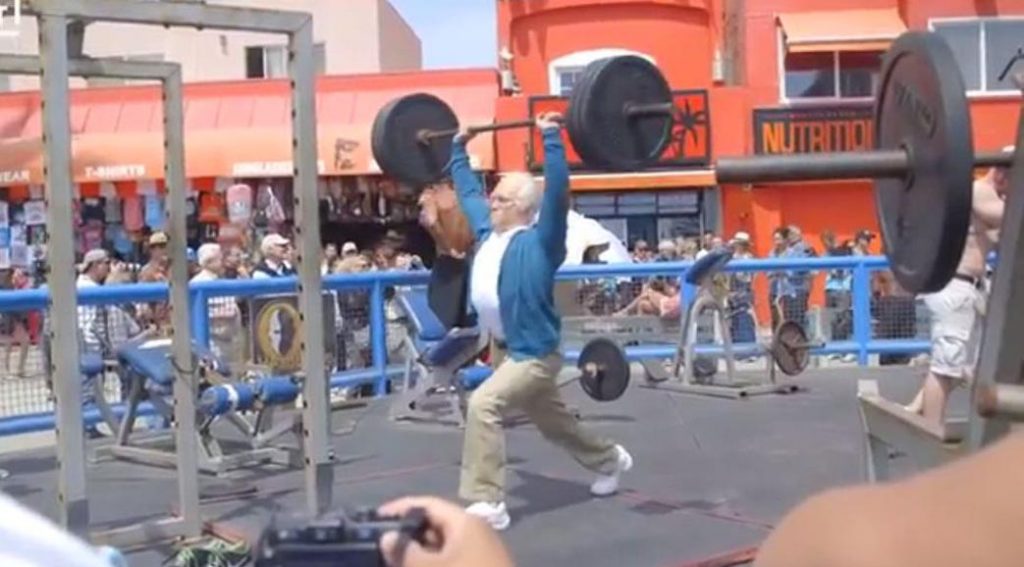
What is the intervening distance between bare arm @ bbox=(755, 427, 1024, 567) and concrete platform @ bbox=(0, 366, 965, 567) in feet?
15.1

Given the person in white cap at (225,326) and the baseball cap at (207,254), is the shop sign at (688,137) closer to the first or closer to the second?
the baseball cap at (207,254)

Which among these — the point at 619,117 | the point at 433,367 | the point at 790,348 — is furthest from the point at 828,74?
the point at 619,117

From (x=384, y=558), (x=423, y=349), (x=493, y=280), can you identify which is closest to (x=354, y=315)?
(x=423, y=349)

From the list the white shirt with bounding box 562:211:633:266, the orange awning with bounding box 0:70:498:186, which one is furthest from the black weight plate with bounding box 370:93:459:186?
the orange awning with bounding box 0:70:498:186

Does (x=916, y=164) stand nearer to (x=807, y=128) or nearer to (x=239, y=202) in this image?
(x=807, y=128)

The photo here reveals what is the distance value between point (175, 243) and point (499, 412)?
1.50 metres

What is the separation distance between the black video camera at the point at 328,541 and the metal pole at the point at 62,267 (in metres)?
4.14

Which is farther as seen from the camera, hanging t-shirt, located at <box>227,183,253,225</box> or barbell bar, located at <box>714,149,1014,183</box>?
hanging t-shirt, located at <box>227,183,253,225</box>

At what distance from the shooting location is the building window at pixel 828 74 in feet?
75.3

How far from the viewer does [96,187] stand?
23562 millimetres

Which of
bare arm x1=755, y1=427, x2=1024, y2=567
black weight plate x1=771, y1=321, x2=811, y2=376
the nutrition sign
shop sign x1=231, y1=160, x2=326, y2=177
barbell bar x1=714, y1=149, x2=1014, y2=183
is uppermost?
the nutrition sign

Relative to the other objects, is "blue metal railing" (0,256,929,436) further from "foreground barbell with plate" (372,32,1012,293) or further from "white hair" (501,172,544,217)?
"foreground barbell with plate" (372,32,1012,293)

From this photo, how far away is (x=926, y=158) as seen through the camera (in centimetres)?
269

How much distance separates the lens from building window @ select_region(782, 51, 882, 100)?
75.3 feet
